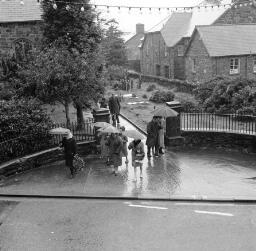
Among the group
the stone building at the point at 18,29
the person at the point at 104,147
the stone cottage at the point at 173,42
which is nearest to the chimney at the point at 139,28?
the stone cottage at the point at 173,42

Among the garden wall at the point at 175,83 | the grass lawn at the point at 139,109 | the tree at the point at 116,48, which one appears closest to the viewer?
the grass lawn at the point at 139,109

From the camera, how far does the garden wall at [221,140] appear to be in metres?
16.8

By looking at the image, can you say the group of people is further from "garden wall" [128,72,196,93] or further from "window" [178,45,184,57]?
"window" [178,45,184,57]

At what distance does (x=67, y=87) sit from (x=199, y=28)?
24.3 meters

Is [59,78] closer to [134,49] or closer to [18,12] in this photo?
[18,12]

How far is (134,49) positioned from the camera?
221ft

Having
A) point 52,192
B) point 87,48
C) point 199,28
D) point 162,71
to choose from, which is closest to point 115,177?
point 52,192

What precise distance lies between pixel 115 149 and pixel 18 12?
1626cm

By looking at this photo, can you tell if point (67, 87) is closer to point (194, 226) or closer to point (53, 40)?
point (53, 40)

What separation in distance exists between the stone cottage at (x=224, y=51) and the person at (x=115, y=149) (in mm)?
23655

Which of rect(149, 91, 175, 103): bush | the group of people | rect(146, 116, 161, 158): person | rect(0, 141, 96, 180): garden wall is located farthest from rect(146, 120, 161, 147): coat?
rect(149, 91, 175, 103): bush

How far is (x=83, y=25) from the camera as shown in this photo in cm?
2148

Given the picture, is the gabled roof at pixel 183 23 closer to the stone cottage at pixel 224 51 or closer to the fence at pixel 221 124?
the stone cottage at pixel 224 51

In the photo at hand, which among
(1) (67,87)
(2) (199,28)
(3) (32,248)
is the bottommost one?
(3) (32,248)
